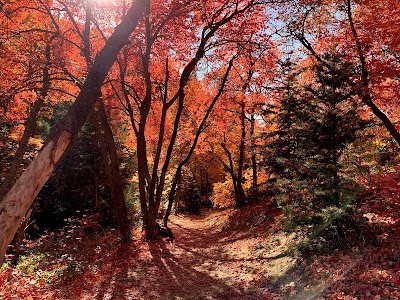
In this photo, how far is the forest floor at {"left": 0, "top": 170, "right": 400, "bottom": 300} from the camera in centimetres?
612

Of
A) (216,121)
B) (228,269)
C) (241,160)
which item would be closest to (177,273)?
(228,269)

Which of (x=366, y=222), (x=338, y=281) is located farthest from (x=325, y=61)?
(x=338, y=281)

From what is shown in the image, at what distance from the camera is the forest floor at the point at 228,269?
20.1 ft

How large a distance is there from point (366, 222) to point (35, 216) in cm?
1906

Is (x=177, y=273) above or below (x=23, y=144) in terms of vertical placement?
below

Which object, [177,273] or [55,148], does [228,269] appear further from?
[55,148]

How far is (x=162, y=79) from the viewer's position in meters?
15.7

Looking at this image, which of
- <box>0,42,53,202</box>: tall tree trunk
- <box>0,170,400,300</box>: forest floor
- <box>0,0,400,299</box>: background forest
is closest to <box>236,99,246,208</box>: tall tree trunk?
<box>0,0,400,299</box>: background forest

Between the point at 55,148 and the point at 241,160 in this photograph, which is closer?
the point at 55,148

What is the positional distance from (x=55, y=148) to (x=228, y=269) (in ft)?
25.2

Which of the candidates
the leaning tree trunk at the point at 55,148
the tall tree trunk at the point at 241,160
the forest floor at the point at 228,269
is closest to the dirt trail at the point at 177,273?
the forest floor at the point at 228,269

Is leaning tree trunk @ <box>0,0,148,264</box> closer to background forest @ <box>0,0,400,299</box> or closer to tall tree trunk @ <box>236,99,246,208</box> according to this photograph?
background forest @ <box>0,0,400,299</box>

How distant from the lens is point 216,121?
20.0 m

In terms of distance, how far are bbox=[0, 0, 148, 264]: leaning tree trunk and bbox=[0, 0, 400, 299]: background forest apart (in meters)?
0.01
